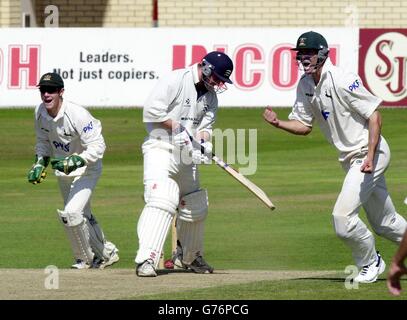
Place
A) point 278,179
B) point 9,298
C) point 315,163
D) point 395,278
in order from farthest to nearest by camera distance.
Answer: point 315,163
point 278,179
point 9,298
point 395,278

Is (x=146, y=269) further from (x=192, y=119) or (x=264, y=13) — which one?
(x=264, y=13)

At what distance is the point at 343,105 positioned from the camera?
39.1ft

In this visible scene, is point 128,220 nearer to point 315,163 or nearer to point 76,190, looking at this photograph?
point 76,190

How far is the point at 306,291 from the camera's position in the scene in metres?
11.0

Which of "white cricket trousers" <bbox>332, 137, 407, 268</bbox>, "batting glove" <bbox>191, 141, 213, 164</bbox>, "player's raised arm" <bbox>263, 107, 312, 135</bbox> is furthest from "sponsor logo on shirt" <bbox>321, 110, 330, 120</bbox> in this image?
"batting glove" <bbox>191, 141, 213, 164</bbox>

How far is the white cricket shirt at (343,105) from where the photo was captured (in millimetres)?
11820

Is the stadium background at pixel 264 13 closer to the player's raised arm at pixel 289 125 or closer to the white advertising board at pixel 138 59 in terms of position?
the white advertising board at pixel 138 59

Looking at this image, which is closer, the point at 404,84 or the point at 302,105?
the point at 302,105

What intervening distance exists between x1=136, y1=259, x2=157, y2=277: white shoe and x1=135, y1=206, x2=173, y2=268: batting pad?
0.07 metres

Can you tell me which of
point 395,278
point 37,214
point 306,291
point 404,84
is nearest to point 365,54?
point 404,84

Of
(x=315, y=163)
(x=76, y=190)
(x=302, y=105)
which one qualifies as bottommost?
(x=315, y=163)

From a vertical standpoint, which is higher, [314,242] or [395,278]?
[395,278]

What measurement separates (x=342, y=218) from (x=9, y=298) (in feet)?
9.83

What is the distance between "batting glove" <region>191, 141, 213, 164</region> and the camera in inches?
501
